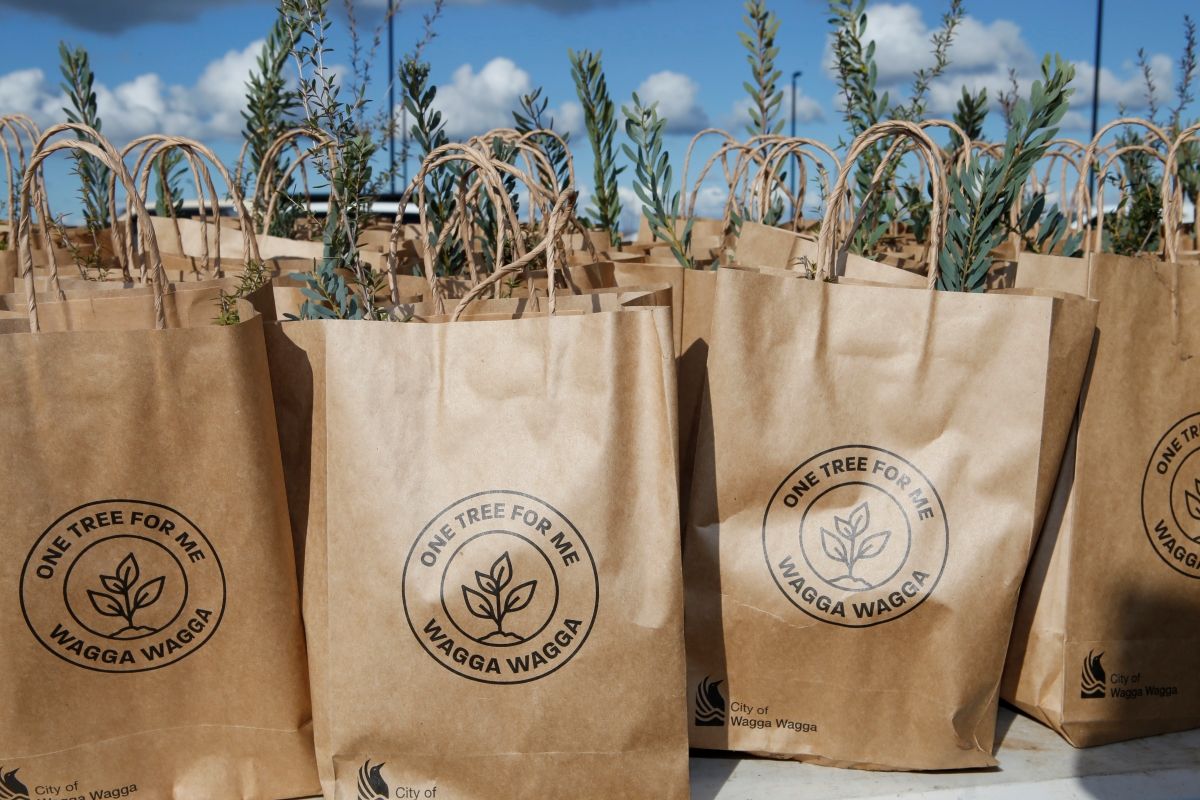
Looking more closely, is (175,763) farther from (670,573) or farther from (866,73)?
(866,73)

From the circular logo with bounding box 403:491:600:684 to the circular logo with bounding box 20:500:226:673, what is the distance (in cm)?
34

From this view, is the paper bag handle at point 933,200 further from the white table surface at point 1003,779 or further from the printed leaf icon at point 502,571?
the white table surface at point 1003,779

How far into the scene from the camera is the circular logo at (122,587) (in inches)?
55.4

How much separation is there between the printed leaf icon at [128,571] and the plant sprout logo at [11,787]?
0.33m

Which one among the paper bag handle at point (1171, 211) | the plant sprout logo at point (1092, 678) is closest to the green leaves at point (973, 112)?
the paper bag handle at point (1171, 211)

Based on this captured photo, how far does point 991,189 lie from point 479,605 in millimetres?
1268

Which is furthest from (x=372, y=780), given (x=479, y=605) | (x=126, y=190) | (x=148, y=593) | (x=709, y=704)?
(x=126, y=190)

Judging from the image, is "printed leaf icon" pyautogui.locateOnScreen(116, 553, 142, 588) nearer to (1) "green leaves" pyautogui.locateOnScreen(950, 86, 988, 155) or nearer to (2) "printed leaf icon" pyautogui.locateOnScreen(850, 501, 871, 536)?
(2) "printed leaf icon" pyautogui.locateOnScreen(850, 501, 871, 536)

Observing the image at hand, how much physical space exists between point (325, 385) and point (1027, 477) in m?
1.18

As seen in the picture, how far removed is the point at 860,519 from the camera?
1637 mm

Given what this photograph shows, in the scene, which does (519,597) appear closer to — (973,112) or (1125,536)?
(1125,536)

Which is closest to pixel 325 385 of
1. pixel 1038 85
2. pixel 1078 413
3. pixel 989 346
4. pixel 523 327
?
pixel 523 327

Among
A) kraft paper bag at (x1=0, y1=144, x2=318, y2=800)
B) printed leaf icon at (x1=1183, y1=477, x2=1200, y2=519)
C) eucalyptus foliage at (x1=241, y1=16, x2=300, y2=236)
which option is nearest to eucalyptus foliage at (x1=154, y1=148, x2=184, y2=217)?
eucalyptus foliage at (x1=241, y1=16, x2=300, y2=236)

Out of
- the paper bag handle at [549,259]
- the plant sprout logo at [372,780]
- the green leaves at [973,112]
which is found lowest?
the plant sprout logo at [372,780]
